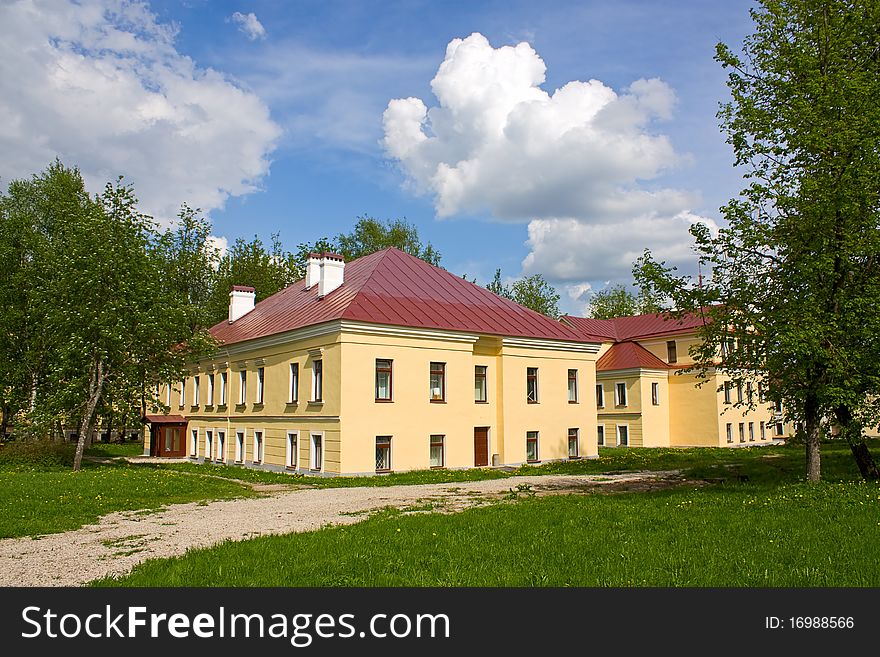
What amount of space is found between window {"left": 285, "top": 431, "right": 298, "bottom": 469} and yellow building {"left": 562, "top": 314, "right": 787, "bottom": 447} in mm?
22246

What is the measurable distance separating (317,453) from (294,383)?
11.1 feet

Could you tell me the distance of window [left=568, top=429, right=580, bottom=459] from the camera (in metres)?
30.8

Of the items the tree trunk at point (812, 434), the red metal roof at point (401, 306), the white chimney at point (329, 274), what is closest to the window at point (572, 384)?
the red metal roof at point (401, 306)

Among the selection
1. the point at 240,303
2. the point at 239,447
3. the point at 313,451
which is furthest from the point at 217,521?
the point at 240,303

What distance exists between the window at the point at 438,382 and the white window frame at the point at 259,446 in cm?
771

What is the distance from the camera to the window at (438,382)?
86.6 ft

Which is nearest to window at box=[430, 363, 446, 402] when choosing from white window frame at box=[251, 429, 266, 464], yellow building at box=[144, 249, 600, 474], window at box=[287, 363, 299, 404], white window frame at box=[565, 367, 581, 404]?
yellow building at box=[144, 249, 600, 474]

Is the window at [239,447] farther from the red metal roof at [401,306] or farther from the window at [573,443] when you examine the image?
the window at [573,443]

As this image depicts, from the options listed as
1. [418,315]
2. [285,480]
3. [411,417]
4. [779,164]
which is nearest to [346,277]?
[418,315]

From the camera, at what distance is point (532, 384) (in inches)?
1168

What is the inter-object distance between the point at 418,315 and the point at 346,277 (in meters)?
5.28

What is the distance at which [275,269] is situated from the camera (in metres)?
54.3
